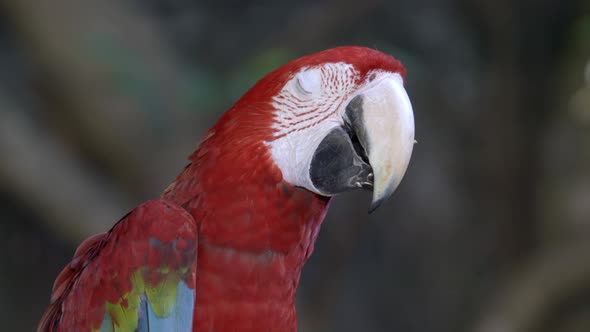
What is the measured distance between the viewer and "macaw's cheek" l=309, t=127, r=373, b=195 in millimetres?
1100

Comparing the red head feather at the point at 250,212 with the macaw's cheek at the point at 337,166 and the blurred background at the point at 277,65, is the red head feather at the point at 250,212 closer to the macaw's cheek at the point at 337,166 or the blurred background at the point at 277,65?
the macaw's cheek at the point at 337,166

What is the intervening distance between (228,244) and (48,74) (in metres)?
1.43

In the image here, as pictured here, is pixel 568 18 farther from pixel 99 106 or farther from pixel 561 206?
→ pixel 99 106

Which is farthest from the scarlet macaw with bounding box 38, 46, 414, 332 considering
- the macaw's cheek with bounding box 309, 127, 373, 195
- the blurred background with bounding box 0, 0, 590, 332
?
the blurred background with bounding box 0, 0, 590, 332

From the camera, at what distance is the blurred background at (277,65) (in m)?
2.25

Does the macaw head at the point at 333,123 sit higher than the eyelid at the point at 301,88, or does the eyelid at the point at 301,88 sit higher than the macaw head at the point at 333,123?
the eyelid at the point at 301,88

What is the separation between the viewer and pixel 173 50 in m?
2.42

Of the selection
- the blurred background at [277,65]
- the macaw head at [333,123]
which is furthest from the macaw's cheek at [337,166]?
the blurred background at [277,65]

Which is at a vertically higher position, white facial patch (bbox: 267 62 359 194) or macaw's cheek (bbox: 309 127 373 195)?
white facial patch (bbox: 267 62 359 194)

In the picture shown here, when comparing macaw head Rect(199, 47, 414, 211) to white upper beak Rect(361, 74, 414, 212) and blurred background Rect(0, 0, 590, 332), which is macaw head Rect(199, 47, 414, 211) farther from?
blurred background Rect(0, 0, 590, 332)

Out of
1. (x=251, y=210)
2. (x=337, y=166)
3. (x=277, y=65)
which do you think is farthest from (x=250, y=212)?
(x=277, y=65)

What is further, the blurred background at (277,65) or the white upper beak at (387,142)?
the blurred background at (277,65)

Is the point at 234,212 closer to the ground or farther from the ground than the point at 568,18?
farther from the ground

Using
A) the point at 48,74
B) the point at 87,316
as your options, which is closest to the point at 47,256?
the point at 48,74
